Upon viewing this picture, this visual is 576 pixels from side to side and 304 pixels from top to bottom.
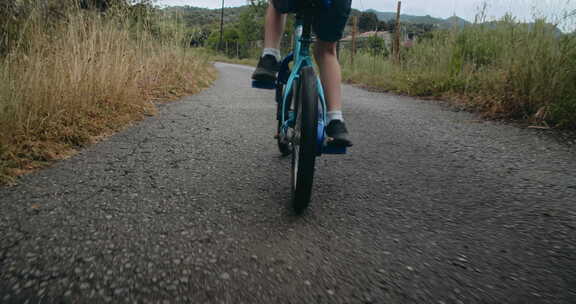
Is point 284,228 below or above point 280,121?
below

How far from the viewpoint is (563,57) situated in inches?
137

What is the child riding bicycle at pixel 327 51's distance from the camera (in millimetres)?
1797

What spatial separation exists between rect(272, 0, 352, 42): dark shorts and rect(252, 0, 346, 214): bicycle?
5 centimetres

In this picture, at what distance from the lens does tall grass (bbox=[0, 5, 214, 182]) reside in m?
2.15

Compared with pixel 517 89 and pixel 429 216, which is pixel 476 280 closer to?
pixel 429 216

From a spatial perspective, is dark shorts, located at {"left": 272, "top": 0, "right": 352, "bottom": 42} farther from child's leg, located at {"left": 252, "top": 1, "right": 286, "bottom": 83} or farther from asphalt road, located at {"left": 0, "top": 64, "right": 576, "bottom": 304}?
asphalt road, located at {"left": 0, "top": 64, "right": 576, "bottom": 304}

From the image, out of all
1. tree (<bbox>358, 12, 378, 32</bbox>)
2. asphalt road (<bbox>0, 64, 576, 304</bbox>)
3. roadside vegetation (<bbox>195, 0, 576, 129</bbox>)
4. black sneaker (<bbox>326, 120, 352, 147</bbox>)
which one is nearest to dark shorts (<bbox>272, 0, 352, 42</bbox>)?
→ black sneaker (<bbox>326, 120, 352, 147</bbox>)

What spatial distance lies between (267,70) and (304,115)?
75cm

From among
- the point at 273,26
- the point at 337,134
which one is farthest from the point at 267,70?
the point at 337,134

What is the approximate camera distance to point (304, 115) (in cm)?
153

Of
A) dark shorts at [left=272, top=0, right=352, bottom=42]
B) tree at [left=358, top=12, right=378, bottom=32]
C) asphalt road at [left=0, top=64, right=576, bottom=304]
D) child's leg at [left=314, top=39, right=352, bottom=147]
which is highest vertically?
tree at [left=358, top=12, right=378, bottom=32]

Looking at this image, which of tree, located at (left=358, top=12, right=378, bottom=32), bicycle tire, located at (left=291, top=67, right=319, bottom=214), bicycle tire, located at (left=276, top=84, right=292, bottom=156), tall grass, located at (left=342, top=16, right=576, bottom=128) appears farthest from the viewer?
tree, located at (left=358, top=12, right=378, bottom=32)

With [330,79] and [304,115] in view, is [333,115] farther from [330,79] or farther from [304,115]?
[304,115]

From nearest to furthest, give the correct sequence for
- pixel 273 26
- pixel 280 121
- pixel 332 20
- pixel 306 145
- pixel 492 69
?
pixel 306 145 → pixel 332 20 → pixel 273 26 → pixel 280 121 → pixel 492 69
